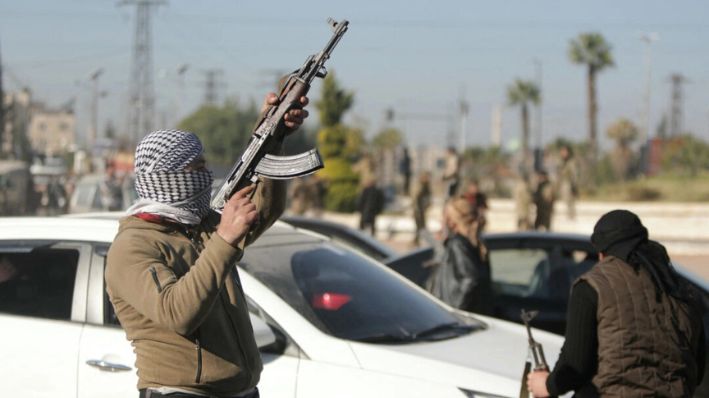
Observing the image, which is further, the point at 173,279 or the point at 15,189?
the point at 15,189

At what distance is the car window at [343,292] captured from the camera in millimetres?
4746

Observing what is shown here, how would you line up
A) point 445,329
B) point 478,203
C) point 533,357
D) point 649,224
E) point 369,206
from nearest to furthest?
point 533,357
point 445,329
point 478,203
point 369,206
point 649,224

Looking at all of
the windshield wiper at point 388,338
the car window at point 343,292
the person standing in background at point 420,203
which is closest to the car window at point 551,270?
the car window at point 343,292

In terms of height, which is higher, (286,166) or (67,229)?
(286,166)

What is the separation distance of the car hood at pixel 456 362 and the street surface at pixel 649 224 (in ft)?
49.5

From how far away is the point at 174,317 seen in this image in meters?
2.74

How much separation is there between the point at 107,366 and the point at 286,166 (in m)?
1.77

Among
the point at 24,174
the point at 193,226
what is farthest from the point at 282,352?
the point at 24,174

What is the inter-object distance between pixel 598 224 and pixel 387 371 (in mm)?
1199

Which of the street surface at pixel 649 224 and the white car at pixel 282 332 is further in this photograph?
the street surface at pixel 649 224

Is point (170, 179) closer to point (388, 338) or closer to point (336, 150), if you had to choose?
point (388, 338)

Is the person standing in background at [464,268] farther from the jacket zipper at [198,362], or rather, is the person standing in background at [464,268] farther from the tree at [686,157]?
the tree at [686,157]

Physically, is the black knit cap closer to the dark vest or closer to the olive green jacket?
the dark vest

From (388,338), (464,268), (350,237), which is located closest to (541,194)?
(350,237)
